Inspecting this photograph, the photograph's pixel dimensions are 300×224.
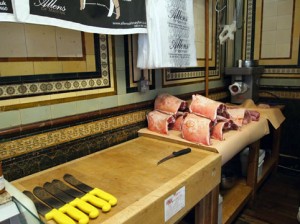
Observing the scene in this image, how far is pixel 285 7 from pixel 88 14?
2216 millimetres

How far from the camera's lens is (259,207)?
1.99 metres

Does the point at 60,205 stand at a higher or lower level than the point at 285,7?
lower

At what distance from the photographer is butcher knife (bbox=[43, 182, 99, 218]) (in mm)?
756

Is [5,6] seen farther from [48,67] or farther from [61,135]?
[61,135]

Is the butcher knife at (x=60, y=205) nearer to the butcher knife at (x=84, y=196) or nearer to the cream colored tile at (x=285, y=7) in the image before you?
the butcher knife at (x=84, y=196)

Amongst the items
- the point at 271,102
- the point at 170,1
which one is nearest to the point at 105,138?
the point at 170,1

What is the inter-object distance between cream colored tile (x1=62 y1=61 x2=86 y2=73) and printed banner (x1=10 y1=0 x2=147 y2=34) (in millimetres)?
246

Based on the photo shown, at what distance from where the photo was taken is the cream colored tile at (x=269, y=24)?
2473 millimetres

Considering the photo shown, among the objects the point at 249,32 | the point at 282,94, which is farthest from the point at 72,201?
the point at 249,32

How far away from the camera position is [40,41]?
3.60 feet

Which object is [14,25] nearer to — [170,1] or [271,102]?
[170,1]

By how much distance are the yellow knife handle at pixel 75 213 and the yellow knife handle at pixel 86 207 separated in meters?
0.02

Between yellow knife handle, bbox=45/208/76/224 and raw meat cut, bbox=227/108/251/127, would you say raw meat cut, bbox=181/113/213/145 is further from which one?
yellow knife handle, bbox=45/208/76/224

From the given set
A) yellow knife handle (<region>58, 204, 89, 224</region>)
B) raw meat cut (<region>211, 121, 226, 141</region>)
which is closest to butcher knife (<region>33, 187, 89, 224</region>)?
yellow knife handle (<region>58, 204, 89, 224</region>)
